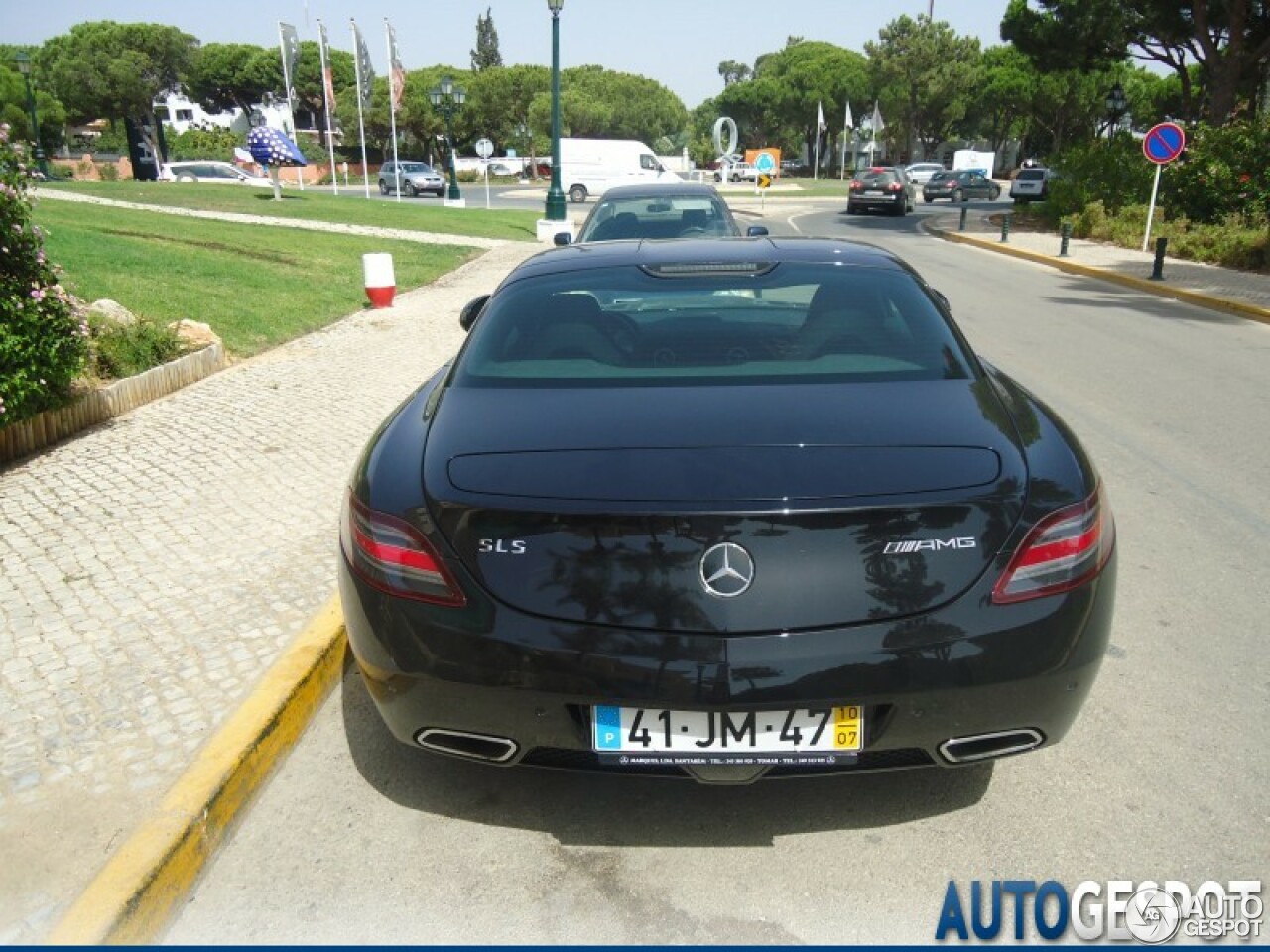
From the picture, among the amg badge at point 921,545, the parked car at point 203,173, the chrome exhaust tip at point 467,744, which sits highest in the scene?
the amg badge at point 921,545

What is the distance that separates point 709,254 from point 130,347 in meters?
5.74

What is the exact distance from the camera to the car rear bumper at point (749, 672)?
7.89 feet

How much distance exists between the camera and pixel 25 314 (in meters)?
5.69

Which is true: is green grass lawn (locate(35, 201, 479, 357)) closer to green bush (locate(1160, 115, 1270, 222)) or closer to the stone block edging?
the stone block edging

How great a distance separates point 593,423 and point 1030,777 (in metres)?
1.72

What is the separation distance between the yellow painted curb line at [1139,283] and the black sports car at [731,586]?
12.9m

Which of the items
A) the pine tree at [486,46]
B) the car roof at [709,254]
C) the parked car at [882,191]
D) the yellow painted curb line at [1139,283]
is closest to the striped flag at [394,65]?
the parked car at [882,191]

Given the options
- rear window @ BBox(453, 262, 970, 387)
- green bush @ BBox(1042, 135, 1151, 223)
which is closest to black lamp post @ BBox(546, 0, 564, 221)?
green bush @ BBox(1042, 135, 1151, 223)

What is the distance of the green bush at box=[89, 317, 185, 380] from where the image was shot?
7.68 meters

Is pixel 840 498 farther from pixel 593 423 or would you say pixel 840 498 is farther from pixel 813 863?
→ pixel 813 863

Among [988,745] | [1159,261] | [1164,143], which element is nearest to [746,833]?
[988,745]

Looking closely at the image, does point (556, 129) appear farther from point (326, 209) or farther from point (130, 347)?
point (130, 347)

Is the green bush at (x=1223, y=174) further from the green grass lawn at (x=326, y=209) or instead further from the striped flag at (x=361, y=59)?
the striped flag at (x=361, y=59)
